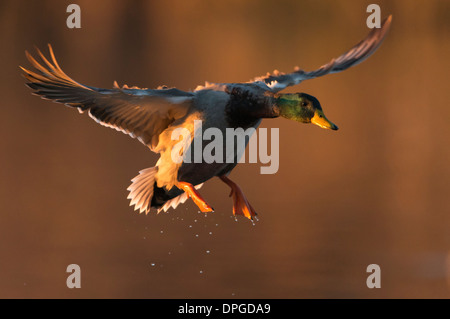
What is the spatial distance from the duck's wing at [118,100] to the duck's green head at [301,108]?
1.61ft

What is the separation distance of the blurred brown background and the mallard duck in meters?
→ 1.04

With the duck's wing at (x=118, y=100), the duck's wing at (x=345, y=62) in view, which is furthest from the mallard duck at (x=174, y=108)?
the duck's wing at (x=345, y=62)

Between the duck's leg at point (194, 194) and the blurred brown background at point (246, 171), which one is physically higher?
the blurred brown background at point (246, 171)

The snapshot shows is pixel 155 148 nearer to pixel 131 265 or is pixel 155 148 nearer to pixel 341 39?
pixel 131 265

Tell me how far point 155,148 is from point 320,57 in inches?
383

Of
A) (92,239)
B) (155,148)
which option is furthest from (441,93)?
(155,148)

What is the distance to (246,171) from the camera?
9.06 metres

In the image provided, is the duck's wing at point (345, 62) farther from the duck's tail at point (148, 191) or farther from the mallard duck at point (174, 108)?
the duck's tail at point (148, 191)

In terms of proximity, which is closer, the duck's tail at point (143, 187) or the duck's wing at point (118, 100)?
the duck's wing at point (118, 100)

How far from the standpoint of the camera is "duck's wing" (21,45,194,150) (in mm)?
4172

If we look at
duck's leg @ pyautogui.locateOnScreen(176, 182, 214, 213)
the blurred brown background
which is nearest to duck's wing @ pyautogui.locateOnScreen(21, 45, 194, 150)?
duck's leg @ pyautogui.locateOnScreen(176, 182, 214, 213)

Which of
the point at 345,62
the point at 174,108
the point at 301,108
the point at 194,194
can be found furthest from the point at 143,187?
the point at 345,62

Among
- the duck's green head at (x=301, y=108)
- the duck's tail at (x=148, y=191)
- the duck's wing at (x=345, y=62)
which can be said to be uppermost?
the duck's wing at (x=345, y=62)

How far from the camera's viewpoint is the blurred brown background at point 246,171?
18.5 feet
